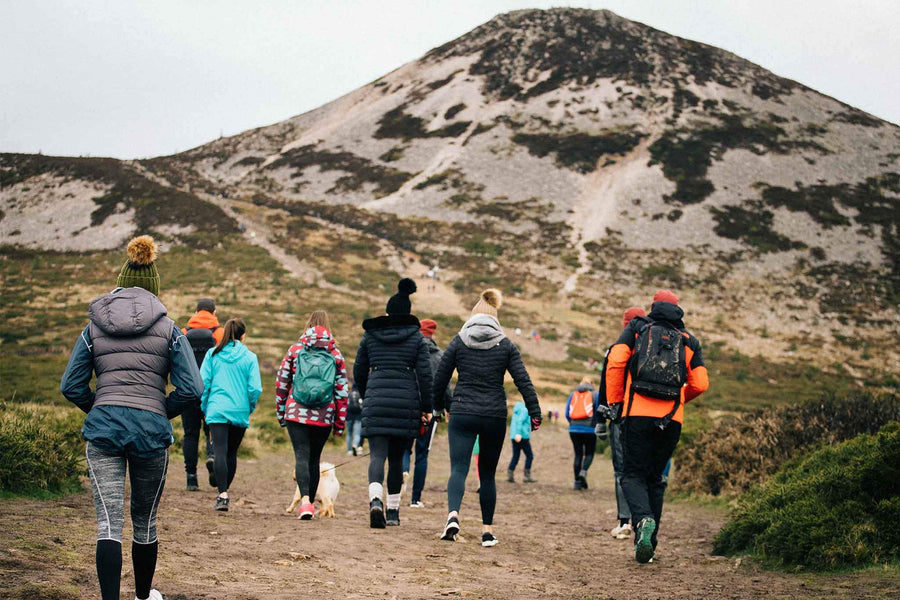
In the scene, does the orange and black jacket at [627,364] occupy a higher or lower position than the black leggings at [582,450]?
higher

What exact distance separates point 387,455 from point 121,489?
4308mm

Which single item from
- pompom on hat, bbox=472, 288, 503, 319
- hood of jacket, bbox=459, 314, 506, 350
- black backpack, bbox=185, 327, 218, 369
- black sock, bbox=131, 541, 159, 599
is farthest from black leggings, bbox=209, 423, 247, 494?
black sock, bbox=131, 541, 159, 599

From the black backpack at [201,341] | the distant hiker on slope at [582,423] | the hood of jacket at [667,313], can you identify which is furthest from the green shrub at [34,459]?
the distant hiker on slope at [582,423]

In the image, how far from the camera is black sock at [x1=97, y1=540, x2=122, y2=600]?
14.4 feet

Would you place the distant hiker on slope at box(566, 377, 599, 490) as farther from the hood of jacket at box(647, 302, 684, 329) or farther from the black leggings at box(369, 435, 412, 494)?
the hood of jacket at box(647, 302, 684, 329)

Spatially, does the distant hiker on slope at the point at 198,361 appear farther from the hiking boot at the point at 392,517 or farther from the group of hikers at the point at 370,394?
the hiking boot at the point at 392,517

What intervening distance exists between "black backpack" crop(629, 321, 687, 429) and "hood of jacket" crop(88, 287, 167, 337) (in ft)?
14.0

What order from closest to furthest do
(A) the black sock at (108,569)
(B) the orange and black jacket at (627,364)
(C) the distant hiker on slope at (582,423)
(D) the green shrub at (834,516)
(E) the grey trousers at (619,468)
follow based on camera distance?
1. (A) the black sock at (108,569)
2. (D) the green shrub at (834,516)
3. (B) the orange and black jacket at (627,364)
4. (E) the grey trousers at (619,468)
5. (C) the distant hiker on slope at (582,423)

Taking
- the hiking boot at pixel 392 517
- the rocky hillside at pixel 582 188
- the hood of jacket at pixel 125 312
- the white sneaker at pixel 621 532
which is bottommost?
the white sneaker at pixel 621 532

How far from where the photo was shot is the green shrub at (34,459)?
8312 mm

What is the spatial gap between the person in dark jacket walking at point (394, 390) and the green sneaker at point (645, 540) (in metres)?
2.50

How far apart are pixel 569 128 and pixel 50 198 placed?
178 ft

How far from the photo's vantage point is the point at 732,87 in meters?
101

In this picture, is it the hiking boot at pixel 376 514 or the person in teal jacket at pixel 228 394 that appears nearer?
the hiking boot at pixel 376 514
